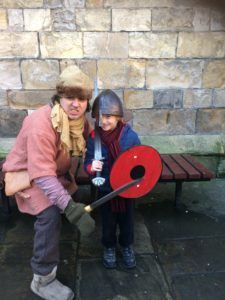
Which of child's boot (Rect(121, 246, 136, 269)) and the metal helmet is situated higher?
the metal helmet

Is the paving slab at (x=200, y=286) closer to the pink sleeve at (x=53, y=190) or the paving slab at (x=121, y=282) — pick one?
the paving slab at (x=121, y=282)

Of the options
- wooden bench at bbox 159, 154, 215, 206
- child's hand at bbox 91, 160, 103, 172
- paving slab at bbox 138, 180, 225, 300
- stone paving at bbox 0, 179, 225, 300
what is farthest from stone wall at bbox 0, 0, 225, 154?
child's hand at bbox 91, 160, 103, 172

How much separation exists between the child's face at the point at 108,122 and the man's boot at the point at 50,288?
3.07ft

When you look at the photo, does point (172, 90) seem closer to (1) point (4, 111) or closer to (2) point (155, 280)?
(1) point (4, 111)

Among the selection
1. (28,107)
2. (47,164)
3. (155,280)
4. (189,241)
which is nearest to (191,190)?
(189,241)

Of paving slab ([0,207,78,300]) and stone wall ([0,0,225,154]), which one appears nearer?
paving slab ([0,207,78,300])

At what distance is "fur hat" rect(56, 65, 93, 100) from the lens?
2014 mm

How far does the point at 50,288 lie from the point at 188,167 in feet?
5.49

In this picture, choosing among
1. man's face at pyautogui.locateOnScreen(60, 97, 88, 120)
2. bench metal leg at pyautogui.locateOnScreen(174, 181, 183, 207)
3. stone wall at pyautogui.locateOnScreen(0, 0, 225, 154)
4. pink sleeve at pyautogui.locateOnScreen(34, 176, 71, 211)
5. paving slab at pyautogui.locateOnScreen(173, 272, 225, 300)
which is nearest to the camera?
pink sleeve at pyautogui.locateOnScreen(34, 176, 71, 211)

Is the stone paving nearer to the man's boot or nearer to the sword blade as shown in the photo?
the man's boot

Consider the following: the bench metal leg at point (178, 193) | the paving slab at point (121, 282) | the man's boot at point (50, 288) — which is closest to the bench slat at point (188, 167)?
the bench metal leg at point (178, 193)

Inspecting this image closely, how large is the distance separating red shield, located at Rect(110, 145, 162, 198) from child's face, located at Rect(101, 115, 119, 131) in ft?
0.78

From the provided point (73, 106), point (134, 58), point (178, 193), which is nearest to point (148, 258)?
point (178, 193)

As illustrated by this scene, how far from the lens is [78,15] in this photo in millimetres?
3531
